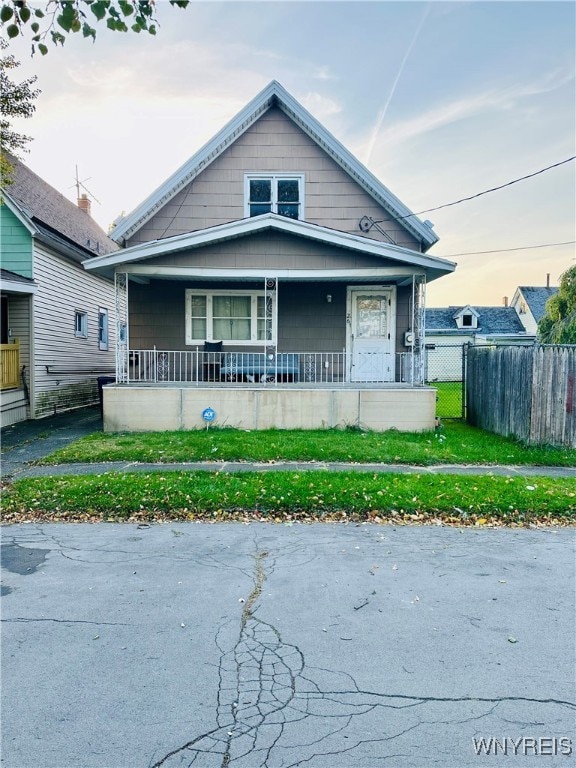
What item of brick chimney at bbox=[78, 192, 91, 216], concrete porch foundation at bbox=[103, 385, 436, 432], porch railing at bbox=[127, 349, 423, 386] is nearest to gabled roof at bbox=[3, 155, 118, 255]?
brick chimney at bbox=[78, 192, 91, 216]

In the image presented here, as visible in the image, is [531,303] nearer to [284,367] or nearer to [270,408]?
[284,367]

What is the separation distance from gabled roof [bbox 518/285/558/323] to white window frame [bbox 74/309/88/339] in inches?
1373

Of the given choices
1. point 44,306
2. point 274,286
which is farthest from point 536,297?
point 44,306

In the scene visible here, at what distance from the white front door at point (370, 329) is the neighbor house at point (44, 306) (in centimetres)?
840

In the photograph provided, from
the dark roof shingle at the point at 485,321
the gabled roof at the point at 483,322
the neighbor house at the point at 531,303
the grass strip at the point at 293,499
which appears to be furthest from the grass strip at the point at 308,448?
the neighbor house at the point at 531,303

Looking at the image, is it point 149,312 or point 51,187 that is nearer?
point 149,312

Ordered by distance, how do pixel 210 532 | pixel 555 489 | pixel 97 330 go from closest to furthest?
pixel 210 532
pixel 555 489
pixel 97 330

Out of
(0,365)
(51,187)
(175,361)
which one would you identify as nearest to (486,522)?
(175,361)

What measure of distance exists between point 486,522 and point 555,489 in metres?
1.52

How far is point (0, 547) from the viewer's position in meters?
4.72

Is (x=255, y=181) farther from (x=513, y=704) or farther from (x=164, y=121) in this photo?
(x=513, y=704)

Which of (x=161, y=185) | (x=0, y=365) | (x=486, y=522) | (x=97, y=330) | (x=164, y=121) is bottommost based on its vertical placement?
(x=486, y=522)

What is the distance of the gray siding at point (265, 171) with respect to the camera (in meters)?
12.4

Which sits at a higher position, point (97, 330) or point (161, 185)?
point (161, 185)
